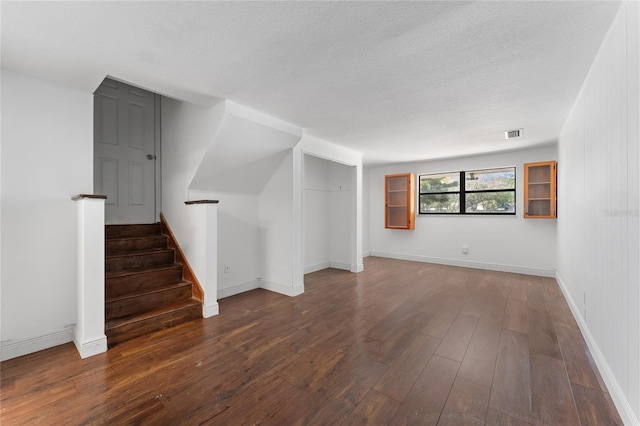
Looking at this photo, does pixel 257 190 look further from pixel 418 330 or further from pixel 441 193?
pixel 441 193

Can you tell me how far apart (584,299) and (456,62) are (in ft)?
8.26

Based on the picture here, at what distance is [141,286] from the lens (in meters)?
3.11

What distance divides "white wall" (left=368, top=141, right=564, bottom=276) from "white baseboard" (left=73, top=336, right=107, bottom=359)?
566cm

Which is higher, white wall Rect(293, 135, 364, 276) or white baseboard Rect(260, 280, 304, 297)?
white wall Rect(293, 135, 364, 276)

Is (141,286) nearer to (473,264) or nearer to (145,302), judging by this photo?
(145,302)

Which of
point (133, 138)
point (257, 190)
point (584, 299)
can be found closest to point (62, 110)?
point (133, 138)

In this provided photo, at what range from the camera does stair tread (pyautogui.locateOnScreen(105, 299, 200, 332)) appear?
2549 millimetres

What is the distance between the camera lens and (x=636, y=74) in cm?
141

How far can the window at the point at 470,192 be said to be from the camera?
17.4ft

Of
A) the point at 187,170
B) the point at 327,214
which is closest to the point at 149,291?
the point at 187,170

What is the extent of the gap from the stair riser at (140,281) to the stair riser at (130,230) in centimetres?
82

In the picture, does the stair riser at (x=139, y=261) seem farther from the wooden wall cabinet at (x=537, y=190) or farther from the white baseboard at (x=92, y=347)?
the wooden wall cabinet at (x=537, y=190)

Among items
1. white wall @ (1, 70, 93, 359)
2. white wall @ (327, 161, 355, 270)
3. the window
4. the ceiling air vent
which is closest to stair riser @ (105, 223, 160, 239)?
white wall @ (1, 70, 93, 359)

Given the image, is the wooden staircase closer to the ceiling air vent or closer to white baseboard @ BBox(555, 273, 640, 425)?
white baseboard @ BBox(555, 273, 640, 425)
